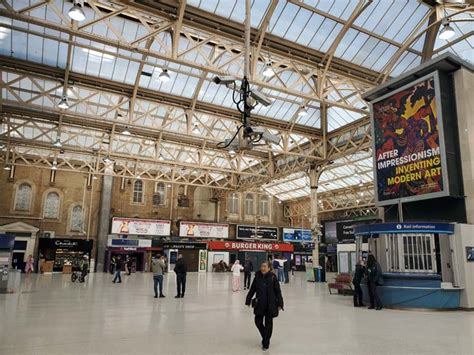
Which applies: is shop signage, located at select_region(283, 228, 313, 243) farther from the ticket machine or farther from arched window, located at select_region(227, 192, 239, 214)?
the ticket machine

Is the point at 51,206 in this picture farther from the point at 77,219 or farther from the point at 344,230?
the point at 344,230

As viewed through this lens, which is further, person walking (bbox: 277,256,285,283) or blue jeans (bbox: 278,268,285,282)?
blue jeans (bbox: 278,268,285,282)

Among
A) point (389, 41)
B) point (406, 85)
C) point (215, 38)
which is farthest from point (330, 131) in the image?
point (215, 38)

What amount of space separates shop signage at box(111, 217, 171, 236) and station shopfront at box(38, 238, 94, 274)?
2.44 meters

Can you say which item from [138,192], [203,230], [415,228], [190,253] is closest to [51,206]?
[138,192]

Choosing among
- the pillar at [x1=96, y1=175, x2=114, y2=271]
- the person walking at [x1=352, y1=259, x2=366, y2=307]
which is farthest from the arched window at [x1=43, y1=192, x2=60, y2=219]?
the person walking at [x1=352, y1=259, x2=366, y2=307]

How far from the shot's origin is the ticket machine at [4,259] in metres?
12.8

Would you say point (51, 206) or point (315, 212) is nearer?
point (315, 212)

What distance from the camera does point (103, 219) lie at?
102 feet

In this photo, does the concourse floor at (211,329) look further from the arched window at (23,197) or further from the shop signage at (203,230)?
the shop signage at (203,230)

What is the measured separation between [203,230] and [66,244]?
38.4 feet

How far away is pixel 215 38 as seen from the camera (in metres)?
13.1

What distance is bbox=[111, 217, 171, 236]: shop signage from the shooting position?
3127cm

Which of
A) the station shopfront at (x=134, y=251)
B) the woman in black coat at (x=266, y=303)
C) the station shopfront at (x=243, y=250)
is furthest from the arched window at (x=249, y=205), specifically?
the woman in black coat at (x=266, y=303)
